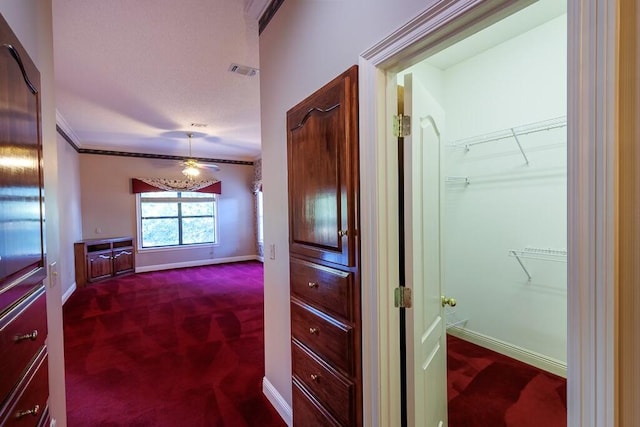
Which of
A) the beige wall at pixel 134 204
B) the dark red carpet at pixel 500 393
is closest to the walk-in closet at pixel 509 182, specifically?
the dark red carpet at pixel 500 393

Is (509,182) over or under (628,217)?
over

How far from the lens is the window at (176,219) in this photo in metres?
6.87

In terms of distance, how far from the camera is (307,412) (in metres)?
1.64

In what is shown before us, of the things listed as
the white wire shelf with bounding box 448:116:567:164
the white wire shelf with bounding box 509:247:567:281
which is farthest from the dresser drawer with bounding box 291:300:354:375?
the white wire shelf with bounding box 448:116:567:164

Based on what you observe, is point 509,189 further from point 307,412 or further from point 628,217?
point 307,412

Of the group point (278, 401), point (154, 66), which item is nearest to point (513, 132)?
point (278, 401)

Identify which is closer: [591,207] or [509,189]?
[591,207]

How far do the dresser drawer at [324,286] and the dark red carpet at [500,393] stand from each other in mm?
1344

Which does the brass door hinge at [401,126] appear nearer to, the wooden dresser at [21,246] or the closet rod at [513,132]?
the wooden dresser at [21,246]

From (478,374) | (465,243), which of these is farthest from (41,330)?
(465,243)

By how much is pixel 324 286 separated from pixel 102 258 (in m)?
6.18

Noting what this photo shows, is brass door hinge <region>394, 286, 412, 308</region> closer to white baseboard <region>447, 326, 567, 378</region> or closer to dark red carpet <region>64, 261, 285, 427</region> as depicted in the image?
dark red carpet <region>64, 261, 285, 427</region>

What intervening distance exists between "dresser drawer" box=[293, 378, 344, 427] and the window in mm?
6378

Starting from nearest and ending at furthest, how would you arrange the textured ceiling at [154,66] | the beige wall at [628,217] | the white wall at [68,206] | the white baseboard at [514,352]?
the beige wall at [628,217]
the textured ceiling at [154,66]
the white baseboard at [514,352]
the white wall at [68,206]
